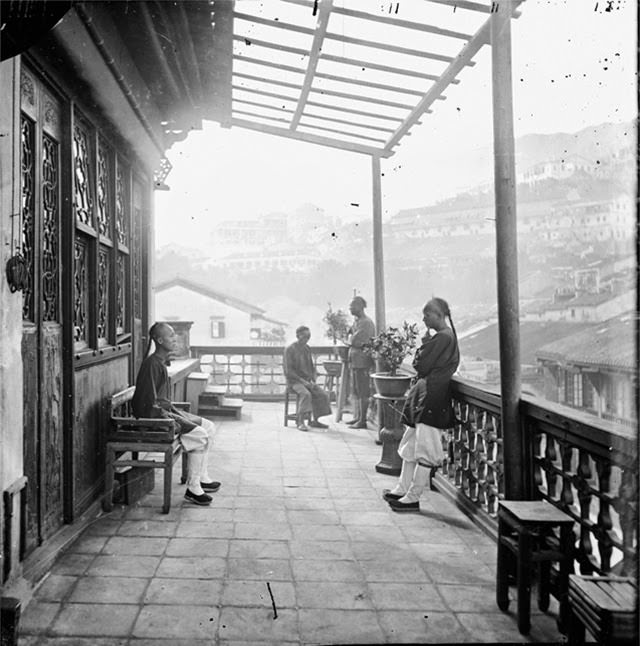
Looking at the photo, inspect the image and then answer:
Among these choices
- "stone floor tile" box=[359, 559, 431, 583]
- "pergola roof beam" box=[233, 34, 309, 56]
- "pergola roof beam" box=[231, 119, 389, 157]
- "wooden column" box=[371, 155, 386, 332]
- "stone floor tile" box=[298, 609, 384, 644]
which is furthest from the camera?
"wooden column" box=[371, 155, 386, 332]

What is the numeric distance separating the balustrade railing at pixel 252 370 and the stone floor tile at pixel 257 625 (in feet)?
A: 23.2

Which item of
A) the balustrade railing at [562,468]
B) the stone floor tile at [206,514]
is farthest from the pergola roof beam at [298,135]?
the stone floor tile at [206,514]

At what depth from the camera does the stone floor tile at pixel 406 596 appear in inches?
111

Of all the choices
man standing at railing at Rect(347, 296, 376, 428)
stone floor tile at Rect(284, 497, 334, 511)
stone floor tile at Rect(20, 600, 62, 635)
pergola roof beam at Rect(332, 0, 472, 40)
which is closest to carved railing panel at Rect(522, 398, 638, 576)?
stone floor tile at Rect(284, 497, 334, 511)

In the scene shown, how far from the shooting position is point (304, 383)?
25.3 feet

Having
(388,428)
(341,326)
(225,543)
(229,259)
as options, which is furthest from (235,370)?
(229,259)

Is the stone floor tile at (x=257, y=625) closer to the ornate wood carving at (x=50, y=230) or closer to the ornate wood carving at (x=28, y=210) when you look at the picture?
the ornate wood carving at (x=28, y=210)

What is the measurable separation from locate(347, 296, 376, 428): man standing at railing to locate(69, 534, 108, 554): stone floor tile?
4459 mm

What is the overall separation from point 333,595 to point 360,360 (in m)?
4.79

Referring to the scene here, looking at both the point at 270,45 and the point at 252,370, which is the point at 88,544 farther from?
the point at 252,370

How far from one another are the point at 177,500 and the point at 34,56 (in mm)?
3248

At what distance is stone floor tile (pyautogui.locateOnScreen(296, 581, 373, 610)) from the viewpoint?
283 cm

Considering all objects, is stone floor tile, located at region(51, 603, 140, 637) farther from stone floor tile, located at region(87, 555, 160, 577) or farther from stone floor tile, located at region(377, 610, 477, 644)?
stone floor tile, located at region(377, 610, 477, 644)

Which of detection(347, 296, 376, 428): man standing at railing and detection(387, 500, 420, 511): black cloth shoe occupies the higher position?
detection(347, 296, 376, 428): man standing at railing
